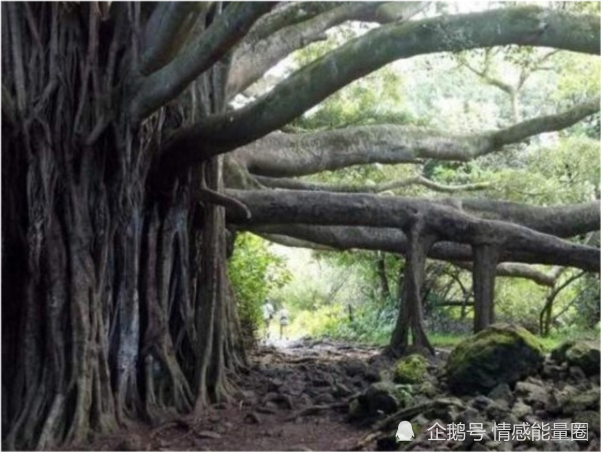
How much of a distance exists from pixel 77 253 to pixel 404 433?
2.51 m

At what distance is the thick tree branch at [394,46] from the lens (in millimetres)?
4246

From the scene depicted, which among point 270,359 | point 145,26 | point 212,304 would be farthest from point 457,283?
point 145,26

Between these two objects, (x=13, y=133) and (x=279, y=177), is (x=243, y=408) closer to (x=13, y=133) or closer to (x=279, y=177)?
(x=13, y=133)

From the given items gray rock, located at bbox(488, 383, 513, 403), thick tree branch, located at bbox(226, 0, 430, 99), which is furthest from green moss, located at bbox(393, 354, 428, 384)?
thick tree branch, located at bbox(226, 0, 430, 99)

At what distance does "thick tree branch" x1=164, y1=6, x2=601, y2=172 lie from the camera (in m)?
4.25

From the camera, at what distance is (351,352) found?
30.5 feet

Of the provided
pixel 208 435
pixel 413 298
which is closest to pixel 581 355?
pixel 413 298

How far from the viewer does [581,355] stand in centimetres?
510

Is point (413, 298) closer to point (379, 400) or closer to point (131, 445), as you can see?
point (379, 400)

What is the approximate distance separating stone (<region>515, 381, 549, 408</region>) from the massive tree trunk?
2.26 meters

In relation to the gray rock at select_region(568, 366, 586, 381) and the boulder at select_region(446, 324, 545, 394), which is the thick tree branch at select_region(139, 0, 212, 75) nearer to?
the boulder at select_region(446, 324, 545, 394)

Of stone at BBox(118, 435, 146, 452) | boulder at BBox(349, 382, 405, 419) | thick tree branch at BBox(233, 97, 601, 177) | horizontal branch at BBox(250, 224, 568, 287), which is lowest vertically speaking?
stone at BBox(118, 435, 146, 452)

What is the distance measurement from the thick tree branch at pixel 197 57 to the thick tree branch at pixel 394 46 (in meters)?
0.48

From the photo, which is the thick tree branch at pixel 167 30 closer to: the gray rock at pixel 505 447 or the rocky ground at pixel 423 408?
the rocky ground at pixel 423 408
